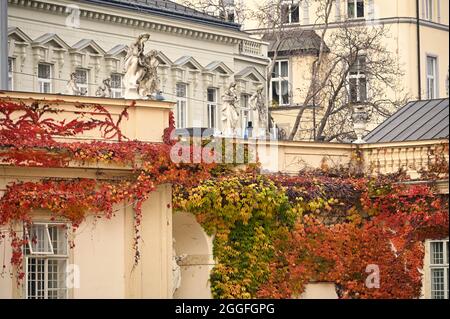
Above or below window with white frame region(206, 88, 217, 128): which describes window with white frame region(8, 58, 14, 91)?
above

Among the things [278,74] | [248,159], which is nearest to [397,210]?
[248,159]

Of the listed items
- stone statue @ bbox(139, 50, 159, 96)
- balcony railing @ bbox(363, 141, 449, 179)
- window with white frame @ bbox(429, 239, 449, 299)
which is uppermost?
stone statue @ bbox(139, 50, 159, 96)

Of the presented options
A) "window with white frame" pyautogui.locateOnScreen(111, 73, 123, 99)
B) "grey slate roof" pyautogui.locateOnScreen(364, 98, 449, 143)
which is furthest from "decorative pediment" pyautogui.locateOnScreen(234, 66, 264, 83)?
"grey slate roof" pyautogui.locateOnScreen(364, 98, 449, 143)

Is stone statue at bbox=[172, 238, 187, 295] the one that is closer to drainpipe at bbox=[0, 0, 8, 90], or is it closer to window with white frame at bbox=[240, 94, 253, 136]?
drainpipe at bbox=[0, 0, 8, 90]

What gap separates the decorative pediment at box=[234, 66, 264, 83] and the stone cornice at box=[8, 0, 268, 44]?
105cm

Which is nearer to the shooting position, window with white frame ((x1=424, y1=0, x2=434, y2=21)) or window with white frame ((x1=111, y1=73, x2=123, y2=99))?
window with white frame ((x1=111, y1=73, x2=123, y2=99))

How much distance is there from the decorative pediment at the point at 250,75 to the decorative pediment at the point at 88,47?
30.8 ft

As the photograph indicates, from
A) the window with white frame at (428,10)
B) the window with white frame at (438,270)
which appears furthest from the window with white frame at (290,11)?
the window with white frame at (438,270)

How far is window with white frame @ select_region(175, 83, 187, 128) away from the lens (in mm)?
73812

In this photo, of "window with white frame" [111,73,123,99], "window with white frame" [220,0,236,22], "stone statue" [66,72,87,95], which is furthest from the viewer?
"window with white frame" [220,0,236,22]

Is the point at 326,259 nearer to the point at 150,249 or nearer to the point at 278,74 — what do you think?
the point at 150,249

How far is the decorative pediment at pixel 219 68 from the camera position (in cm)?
7600

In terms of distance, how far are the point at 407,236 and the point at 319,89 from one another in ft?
104

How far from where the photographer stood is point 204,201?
44875mm
